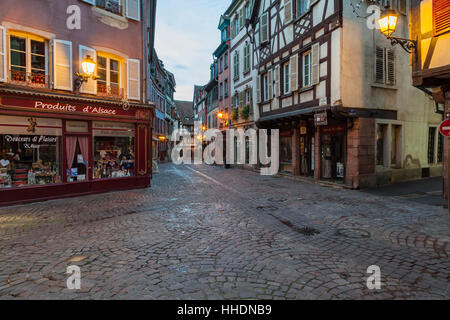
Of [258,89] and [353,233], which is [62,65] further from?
[258,89]

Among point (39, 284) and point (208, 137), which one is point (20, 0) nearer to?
point (39, 284)

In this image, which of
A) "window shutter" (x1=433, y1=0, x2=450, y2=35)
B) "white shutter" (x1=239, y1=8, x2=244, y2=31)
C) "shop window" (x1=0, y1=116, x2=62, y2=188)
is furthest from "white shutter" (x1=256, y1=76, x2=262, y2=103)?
"shop window" (x1=0, y1=116, x2=62, y2=188)

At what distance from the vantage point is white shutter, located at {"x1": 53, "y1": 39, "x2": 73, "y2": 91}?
30.6 ft

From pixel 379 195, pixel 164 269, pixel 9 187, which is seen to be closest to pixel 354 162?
pixel 379 195

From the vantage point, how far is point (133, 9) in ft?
38.1

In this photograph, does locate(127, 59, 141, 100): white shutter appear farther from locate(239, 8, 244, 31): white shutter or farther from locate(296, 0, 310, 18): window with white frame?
locate(239, 8, 244, 31): white shutter

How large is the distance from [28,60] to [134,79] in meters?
3.76

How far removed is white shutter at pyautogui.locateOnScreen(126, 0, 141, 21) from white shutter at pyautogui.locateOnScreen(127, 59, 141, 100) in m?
1.87

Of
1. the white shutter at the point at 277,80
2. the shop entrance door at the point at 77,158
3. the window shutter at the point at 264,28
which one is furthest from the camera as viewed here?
the window shutter at the point at 264,28

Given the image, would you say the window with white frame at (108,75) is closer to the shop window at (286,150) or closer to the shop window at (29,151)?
the shop window at (29,151)

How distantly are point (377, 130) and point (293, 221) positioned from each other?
781 cm

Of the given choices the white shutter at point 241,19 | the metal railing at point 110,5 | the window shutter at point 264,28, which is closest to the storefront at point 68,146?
the metal railing at point 110,5

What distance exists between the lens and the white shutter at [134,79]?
11.5 m

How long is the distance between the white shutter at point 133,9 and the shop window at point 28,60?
384cm
